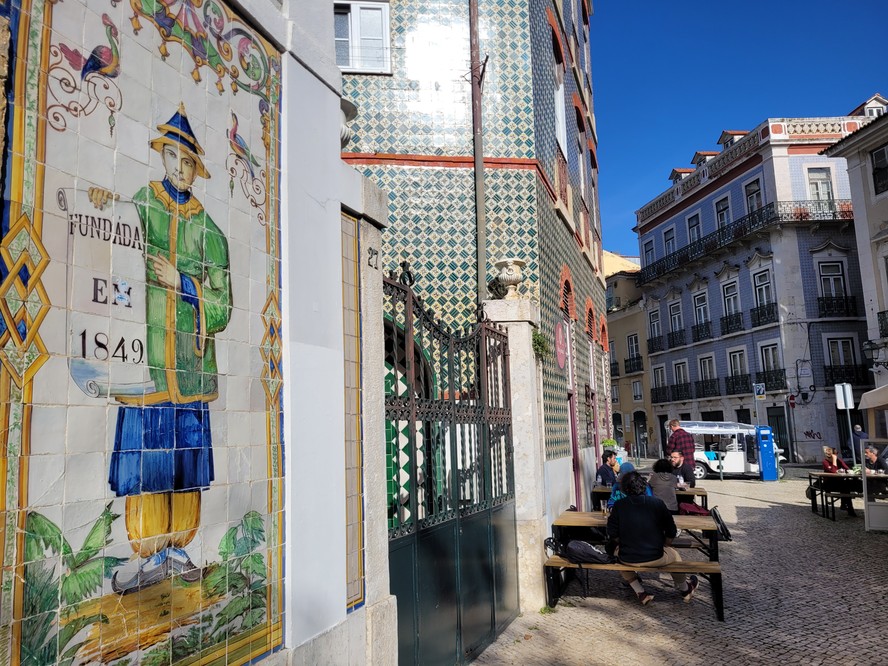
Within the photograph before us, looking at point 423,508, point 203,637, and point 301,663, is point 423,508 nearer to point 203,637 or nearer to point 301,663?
point 301,663

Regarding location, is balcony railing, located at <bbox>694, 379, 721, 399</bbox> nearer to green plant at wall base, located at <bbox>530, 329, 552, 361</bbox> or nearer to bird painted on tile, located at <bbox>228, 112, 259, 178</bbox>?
green plant at wall base, located at <bbox>530, 329, 552, 361</bbox>

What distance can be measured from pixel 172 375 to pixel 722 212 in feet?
→ 125

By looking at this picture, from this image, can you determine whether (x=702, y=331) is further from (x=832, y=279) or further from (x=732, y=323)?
(x=832, y=279)

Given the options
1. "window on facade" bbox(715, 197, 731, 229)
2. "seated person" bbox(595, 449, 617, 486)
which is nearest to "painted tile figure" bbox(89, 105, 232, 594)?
"seated person" bbox(595, 449, 617, 486)

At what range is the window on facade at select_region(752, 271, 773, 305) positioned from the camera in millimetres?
34406

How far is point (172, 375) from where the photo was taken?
3088 mm

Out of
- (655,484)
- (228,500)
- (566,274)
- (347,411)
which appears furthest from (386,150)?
(228,500)

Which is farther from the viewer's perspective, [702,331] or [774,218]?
[702,331]

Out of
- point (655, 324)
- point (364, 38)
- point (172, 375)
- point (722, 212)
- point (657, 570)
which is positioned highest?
point (722, 212)

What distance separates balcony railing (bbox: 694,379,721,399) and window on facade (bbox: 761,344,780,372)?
11.3ft

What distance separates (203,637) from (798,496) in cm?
1994

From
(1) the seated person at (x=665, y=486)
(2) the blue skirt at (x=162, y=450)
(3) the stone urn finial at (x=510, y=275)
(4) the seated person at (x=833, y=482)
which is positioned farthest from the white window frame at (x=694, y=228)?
(2) the blue skirt at (x=162, y=450)

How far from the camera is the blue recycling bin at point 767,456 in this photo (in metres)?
25.5

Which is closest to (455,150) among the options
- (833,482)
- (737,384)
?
(833,482)
